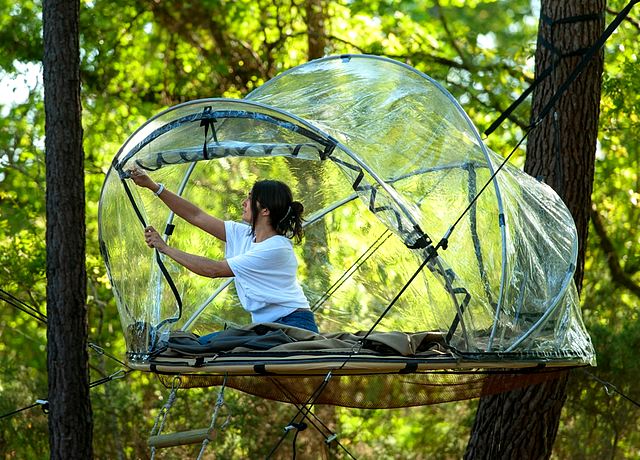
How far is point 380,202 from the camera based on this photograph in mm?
3844

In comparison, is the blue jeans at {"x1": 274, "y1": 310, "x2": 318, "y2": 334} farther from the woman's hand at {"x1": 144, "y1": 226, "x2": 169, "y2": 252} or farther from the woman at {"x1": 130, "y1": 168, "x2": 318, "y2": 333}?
the woman's hand at {"x1": 144, "y1": 226, "x2": 169, "y2": 252}

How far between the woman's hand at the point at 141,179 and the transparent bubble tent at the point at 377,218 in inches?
1.5

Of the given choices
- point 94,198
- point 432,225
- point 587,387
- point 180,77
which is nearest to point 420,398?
point 432,225

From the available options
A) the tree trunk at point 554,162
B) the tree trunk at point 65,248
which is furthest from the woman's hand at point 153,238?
the tree trunk at point 554,162

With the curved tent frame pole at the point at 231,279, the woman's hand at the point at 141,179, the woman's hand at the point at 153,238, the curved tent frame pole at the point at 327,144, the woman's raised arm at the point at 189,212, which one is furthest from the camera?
the curved tent frame pole at the point at 231,279

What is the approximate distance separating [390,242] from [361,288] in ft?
0.93

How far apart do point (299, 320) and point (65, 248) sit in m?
1.19

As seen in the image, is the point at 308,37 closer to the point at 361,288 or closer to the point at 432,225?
the point at 361,288

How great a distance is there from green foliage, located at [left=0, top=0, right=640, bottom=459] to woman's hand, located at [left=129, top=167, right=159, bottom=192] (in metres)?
3.39

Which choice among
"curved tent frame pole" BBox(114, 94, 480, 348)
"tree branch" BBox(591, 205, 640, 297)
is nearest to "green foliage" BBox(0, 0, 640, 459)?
"tree branch" BBox(591, 205, 640, 297)

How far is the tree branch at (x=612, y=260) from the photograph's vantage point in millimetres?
8780

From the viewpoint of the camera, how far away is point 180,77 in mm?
9492

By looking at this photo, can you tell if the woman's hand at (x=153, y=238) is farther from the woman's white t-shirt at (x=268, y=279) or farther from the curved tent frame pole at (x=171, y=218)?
the curved tent frame pole at (x=171, y=218)

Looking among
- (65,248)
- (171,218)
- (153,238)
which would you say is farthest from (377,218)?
(65,248)
